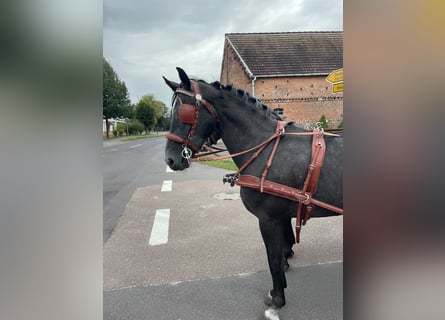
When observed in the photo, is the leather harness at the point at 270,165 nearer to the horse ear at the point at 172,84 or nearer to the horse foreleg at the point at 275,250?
the horse ear at the point at 172,84

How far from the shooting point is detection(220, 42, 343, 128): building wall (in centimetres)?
1875

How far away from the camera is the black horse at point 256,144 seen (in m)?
2.30

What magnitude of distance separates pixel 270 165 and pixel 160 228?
3.13m

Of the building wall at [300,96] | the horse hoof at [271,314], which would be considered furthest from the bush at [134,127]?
the horse hoof at [271,314]

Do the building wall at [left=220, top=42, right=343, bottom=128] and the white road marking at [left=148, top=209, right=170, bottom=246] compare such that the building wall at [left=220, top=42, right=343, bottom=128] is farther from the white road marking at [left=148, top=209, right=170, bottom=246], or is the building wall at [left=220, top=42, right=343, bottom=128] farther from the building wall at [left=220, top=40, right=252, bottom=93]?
the white road marking at [left=148, top=209, right=170, bottom=246]

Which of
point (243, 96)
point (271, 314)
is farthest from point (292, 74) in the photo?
point (271, 314)

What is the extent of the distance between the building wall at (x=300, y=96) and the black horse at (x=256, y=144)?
16747 mm

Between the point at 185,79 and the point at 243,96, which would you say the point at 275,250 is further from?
the point at 185,79

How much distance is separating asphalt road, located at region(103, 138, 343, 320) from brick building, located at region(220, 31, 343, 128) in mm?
14345

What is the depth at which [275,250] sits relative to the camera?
2.44 metres
